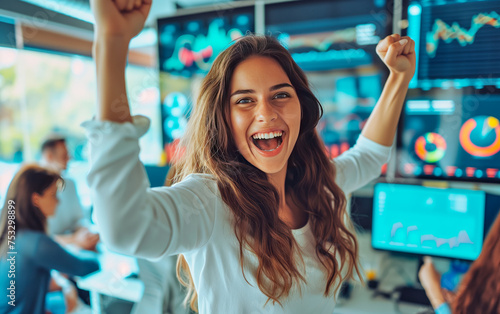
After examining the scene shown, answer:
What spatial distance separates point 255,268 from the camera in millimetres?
644

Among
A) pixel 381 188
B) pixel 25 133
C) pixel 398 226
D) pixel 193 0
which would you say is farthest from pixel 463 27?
pixel 25 133

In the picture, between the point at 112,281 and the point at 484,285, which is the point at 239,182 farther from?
the point at 112,281

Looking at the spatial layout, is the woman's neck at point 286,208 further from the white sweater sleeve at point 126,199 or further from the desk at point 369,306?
the desk at point 369,306

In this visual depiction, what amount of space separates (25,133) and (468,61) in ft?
4.44

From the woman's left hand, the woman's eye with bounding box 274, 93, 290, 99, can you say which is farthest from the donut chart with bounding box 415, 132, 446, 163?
the woman's eye with bounding box 274, 93, 290, 99

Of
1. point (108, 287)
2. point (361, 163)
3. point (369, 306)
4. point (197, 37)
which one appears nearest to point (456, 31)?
point (361, 163)

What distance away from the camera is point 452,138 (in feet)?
4.13

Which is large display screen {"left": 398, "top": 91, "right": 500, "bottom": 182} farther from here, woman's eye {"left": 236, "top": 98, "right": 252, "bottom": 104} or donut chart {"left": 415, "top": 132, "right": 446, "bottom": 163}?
woman's eye {"left": 236, "top": 98, "right": 252, "bottom": 104}

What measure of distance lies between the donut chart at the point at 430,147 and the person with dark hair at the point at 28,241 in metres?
1.31

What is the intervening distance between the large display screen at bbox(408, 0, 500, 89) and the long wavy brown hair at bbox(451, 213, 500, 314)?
0.54m

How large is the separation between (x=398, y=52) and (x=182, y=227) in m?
0.63

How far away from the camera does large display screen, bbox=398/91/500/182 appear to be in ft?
3.87

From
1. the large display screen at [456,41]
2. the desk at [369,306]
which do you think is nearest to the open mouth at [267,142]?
the large display screen at [456,41]

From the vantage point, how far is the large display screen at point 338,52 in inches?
54.6
